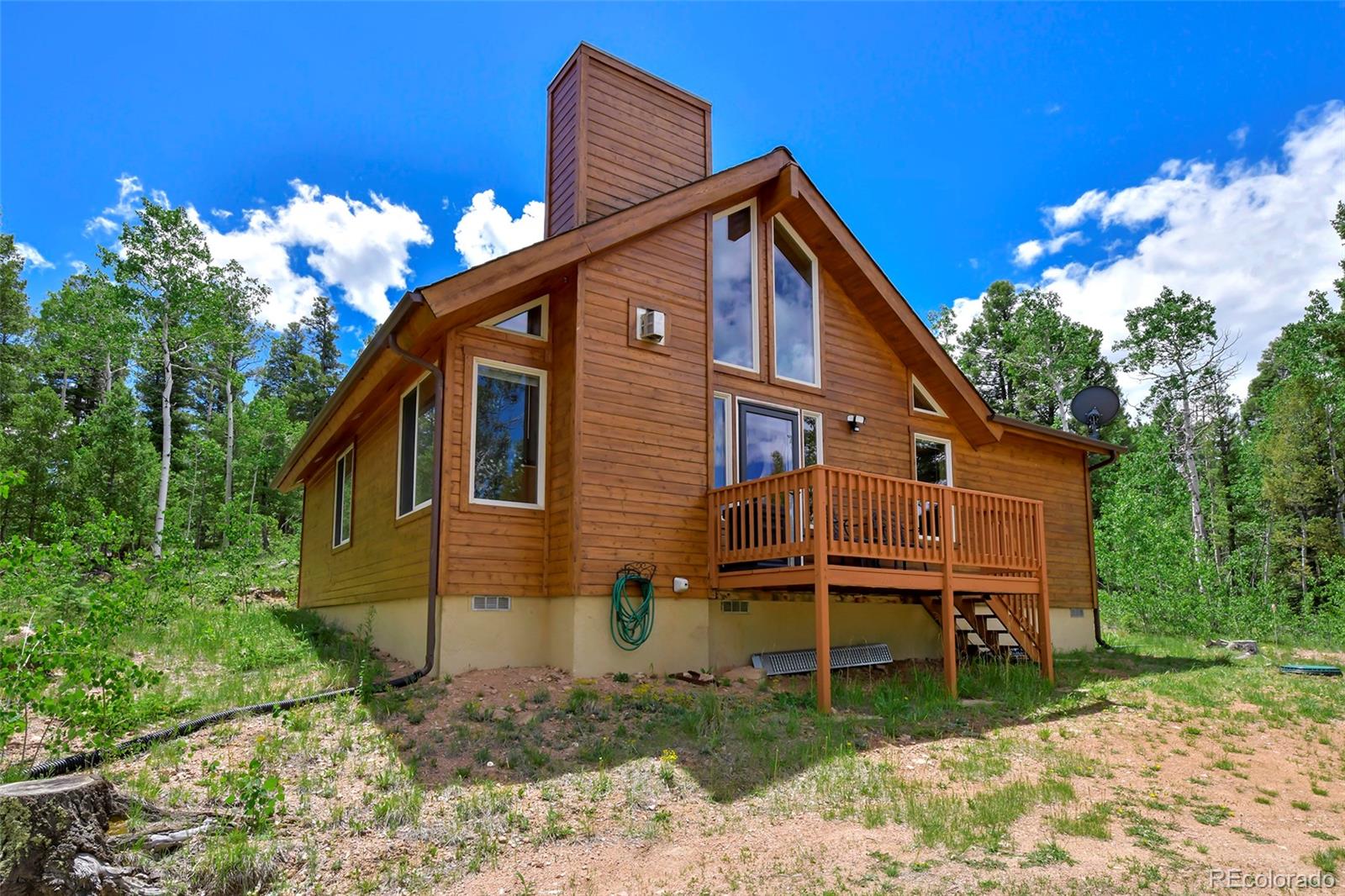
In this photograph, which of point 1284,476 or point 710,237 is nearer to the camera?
point 710,237

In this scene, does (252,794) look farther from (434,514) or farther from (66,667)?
(434,514)

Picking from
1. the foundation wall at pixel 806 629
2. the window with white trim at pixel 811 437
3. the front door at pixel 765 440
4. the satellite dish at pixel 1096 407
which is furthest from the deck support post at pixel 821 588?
the satellite dish at pixel 1096 407

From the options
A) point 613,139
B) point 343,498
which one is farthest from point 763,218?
point 343,498

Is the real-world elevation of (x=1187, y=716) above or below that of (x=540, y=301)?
below

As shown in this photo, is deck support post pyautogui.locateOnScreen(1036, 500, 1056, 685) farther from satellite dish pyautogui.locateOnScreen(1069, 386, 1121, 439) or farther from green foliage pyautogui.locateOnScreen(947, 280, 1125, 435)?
green foliage pyautogui.locateOnScreen(947, 280, 1125, 435)

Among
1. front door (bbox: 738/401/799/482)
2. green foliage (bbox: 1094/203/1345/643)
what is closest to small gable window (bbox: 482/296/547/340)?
front door (bbox: 738/401/799/482)

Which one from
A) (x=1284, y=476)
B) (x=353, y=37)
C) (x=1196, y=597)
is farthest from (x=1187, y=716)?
(x=1284, y=476)

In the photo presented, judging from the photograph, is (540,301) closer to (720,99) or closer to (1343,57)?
(720,99)

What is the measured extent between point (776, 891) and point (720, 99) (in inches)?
386

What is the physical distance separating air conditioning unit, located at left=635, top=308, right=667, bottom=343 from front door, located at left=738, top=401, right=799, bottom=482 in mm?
1524

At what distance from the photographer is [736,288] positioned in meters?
10.1

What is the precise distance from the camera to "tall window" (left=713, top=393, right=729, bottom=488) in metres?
9.34

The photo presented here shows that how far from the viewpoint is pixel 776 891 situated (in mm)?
3914

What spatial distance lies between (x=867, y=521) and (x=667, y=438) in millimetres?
2391
